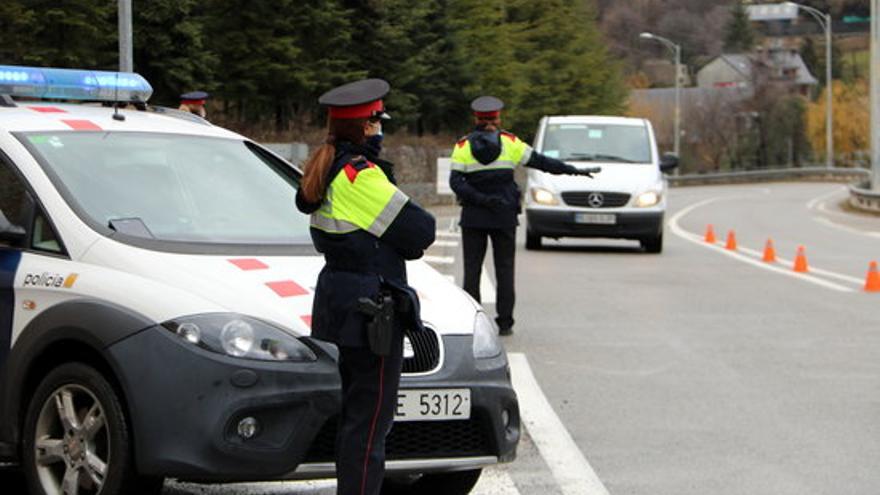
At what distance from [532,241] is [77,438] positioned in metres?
18.9

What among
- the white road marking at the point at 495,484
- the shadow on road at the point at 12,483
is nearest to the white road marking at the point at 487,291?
the white road marking at the point at 495,484

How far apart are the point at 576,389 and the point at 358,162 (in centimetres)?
506

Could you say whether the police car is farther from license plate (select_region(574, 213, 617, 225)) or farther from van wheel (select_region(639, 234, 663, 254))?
van wheel (select_region(639, 234, 663, 254))

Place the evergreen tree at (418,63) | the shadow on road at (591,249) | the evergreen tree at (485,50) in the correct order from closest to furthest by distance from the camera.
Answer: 1. the shadow on road at (591,249)
2. the evergreen tree at (418,63)
3. the evergreen tree at (485,50)

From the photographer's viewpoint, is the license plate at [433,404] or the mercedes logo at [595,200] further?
the mercedes logo at [595,200]

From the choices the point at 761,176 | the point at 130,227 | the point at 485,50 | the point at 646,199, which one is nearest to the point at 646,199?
the point at 646,199

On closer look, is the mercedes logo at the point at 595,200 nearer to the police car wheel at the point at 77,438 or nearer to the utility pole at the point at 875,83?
the police car wheel at the point at 77,438

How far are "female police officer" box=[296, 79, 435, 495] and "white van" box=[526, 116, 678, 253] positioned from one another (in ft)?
59.8

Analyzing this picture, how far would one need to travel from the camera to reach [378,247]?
5848 millimetres

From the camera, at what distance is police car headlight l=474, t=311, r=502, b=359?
665 centimetres

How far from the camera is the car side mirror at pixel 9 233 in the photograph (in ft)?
21.7

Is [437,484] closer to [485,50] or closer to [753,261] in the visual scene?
[753,261]

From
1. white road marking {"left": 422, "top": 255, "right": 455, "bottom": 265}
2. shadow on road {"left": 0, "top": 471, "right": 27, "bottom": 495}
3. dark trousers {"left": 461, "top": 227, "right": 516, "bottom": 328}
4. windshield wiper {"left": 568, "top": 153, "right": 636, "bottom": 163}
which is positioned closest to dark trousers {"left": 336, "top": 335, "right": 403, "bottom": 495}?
shadow on road {"left": 0, "top": 471, "right": 27, "bottom": 495}

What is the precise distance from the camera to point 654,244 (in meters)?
24.5
